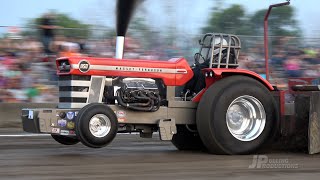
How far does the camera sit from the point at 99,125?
661 centimetres

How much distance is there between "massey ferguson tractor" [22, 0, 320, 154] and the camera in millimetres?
6730

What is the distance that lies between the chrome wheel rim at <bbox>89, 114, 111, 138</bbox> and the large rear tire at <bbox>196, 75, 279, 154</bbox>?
117 centimetres

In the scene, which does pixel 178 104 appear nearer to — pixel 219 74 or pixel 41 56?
pixel 219 74

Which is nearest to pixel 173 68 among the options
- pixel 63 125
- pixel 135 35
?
pixel 63 125

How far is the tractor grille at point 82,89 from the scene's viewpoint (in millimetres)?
6914

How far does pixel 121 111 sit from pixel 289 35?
689cm

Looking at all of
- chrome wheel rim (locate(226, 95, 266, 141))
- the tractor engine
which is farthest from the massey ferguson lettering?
chrome wheel rim (locate(226, 95, 266, 141))

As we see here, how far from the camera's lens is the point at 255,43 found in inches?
487

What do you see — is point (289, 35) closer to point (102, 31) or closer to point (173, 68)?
point (102, 31)

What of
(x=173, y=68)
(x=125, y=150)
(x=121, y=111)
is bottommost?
(x=125, y=150)

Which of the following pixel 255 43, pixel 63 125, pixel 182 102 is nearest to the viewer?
pixel 63 125

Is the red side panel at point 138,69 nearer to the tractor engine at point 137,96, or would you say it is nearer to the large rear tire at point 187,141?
the tractor engine at point 137,96

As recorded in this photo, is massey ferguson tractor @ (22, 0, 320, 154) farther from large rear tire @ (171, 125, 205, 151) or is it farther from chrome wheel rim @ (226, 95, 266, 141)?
large rear tire @ (171, 125, 205, 151)

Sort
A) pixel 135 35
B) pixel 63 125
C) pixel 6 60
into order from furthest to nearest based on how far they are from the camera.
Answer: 1. pixel 135 35
2. pixel 6 60
3. pixel 63 125
